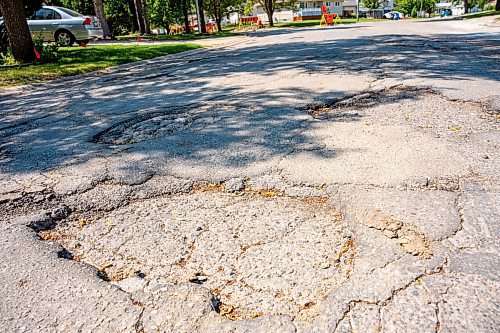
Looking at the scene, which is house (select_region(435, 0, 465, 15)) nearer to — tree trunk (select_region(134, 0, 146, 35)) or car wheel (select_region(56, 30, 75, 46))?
tree trunk (select_region(134, 0, 146, 35))

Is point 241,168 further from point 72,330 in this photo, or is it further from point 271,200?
point 72,330

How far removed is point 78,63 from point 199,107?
22.5 feet

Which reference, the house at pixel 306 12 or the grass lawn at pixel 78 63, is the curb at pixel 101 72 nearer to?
the grass lawn at pixel 78 63

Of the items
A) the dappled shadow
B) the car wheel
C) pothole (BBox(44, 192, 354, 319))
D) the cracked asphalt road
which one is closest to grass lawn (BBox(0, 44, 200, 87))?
the dappled shadow

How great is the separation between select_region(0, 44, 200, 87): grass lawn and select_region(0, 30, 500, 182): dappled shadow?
2.49ft

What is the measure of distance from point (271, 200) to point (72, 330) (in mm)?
1338

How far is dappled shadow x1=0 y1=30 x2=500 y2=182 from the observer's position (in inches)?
128

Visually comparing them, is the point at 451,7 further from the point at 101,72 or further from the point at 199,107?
the point at 199,107

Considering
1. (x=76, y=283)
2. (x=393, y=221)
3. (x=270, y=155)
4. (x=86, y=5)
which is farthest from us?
(x=86, y=5)

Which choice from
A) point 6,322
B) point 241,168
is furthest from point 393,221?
point 6,322

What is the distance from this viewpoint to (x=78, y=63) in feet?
32.3

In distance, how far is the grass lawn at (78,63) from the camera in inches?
324

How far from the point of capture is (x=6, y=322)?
1.56 m

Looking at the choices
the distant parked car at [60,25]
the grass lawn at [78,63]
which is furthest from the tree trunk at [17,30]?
the distant parked car at [60,25]
